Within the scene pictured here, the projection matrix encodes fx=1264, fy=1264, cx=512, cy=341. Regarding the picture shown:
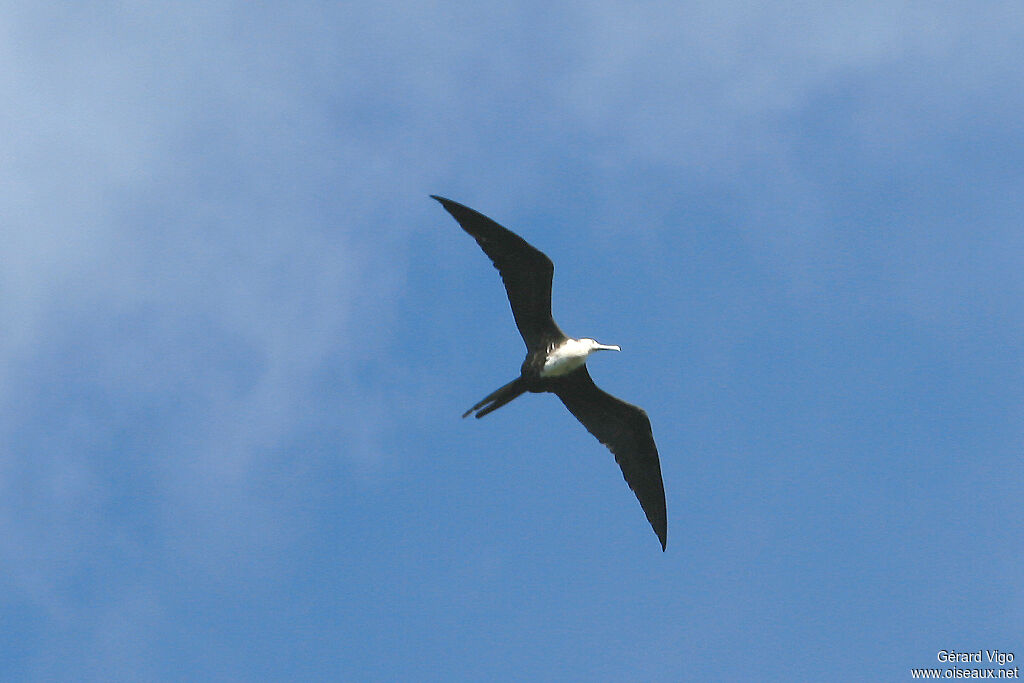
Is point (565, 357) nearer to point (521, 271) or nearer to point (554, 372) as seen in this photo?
point (554, 372)

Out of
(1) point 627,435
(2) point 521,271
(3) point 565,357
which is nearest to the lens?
(2) point 521,271

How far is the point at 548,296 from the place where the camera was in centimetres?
1981

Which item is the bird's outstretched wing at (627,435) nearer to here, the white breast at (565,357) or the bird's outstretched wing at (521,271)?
the white breast at (565,357)

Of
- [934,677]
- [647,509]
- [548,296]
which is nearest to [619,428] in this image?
[647,509]

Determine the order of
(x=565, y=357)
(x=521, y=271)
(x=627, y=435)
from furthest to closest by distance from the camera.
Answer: (x=627, y=435) → (x=565, y=357) → (x=521, y=271)

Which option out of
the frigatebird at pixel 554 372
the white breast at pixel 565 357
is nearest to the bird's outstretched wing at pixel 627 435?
the frigatebird at pixel 554 372

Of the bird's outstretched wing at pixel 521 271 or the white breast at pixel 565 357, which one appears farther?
the white breast at pixel 565 357

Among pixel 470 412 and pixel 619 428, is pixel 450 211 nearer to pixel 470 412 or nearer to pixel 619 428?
pixel 470 412

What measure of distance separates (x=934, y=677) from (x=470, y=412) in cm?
785

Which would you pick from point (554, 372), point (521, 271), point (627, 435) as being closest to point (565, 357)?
point (554, 372)

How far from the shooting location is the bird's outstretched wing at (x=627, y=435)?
20734 millimetres

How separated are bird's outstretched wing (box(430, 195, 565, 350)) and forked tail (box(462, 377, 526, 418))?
25.1 inches

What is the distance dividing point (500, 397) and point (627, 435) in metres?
2.54

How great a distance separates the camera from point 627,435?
2105cm
